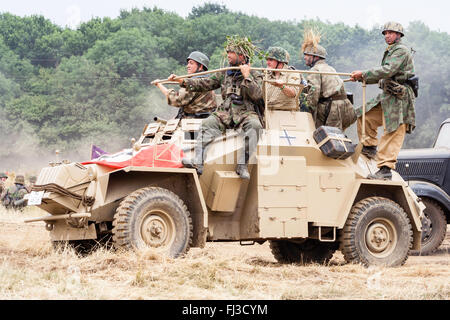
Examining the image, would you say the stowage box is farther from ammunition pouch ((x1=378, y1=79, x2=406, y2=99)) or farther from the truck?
the truck

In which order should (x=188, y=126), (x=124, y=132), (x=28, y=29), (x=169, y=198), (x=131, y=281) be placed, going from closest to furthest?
1. (x=131, y=281)
2. (x=169, y=198)
3. (x=188, y=126)
4. (x=124, y=132)
5. (x=28, y=29)

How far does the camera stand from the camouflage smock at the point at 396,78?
35.4 feet

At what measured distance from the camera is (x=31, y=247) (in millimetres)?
10992

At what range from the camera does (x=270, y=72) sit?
1074cm

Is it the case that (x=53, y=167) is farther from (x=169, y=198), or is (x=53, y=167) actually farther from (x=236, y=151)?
(x=236, y=151)

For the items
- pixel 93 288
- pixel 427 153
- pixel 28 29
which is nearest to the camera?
pixel 93 288

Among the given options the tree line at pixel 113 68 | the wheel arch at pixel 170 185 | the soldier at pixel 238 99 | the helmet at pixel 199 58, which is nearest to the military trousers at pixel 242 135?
the soldier at pixel 238 99

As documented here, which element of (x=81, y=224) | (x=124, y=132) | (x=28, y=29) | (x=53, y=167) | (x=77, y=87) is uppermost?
(x=28, y=29)

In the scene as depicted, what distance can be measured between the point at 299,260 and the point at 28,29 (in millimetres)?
Answer: 43093

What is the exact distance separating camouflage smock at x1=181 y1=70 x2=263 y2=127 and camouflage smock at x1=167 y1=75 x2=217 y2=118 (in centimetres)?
33

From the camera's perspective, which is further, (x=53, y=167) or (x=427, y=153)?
(x=427, y=153)

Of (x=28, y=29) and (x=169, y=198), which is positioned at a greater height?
(x=28, y=29)

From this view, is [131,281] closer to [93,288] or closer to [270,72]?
[93,288]

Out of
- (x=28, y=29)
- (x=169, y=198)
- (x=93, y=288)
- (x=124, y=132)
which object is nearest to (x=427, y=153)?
(x=169, y=198)
